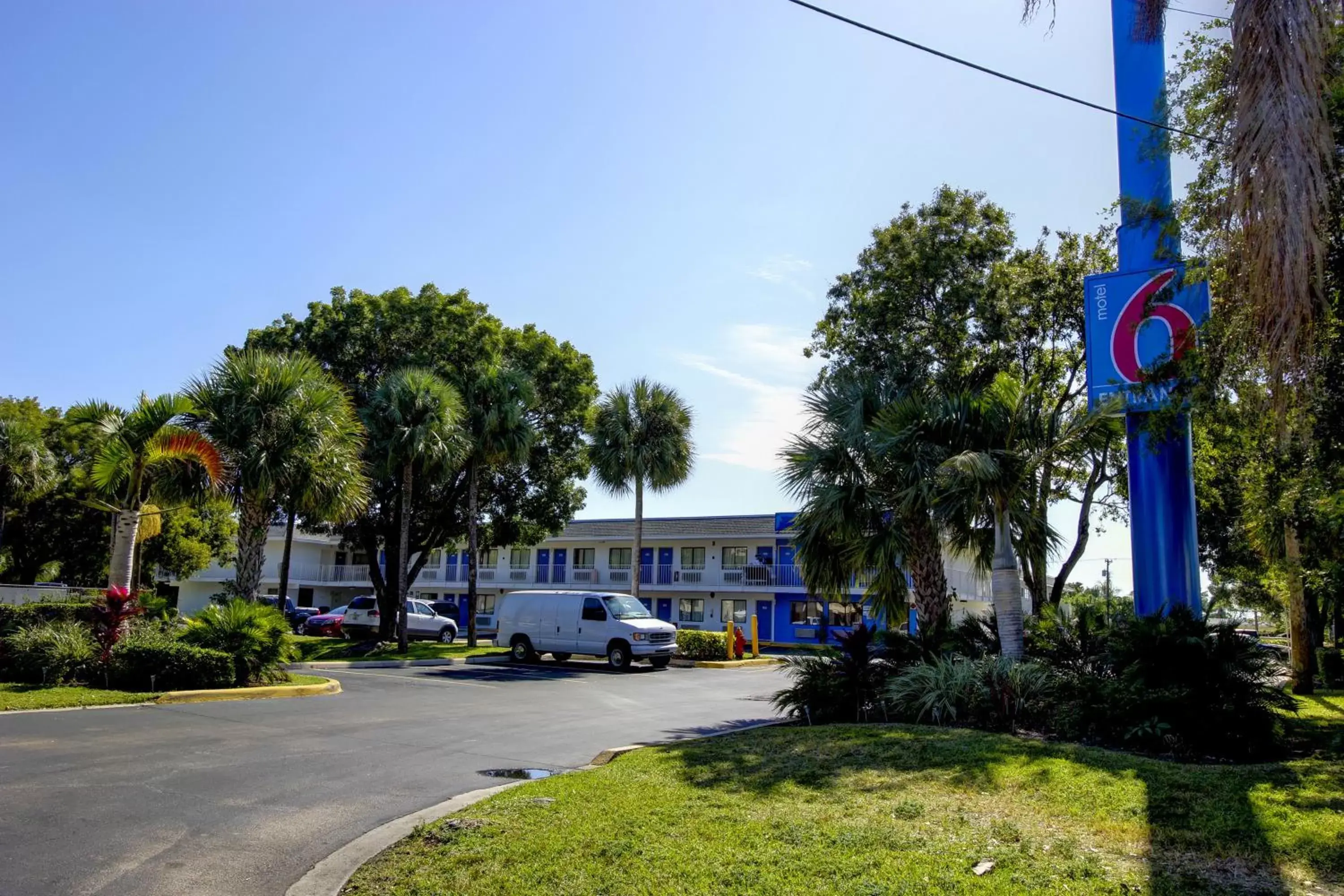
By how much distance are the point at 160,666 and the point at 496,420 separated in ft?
50.1

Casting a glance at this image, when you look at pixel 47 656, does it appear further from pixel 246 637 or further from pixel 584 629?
pixel 584 629

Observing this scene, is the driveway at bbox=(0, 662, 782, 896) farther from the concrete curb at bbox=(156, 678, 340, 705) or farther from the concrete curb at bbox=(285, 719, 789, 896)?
the concrete curb at bbox=(156, 678, 340, 705)

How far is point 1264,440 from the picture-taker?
11680 mm

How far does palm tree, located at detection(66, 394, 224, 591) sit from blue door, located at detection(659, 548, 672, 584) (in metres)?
28.1

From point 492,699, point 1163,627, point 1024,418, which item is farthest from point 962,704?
point 492,699

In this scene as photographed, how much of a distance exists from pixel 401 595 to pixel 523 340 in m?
9.91

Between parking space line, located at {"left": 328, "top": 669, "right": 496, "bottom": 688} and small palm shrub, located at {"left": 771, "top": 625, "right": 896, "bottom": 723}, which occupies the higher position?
small palm shrub, located at {"left": 771, "top": 625, "right": 896, "bottom": 723}

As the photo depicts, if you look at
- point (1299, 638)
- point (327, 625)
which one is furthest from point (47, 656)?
point (327, 625)

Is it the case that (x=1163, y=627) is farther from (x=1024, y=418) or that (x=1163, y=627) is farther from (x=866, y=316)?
(x=866, y=316)

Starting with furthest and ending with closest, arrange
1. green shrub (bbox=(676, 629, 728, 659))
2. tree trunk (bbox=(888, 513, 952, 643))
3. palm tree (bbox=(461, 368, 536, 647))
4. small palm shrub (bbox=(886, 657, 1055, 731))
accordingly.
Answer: palm tree (bbox=(461, 368, 536, 647)), green shrub (bbox=(676, 629, 728, 659)), tree trunk (bbox=(888, 513, 952, 643)), small palm shrub (bbox=(886, 657, 1055, 731))

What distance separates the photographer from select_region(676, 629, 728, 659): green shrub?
2852cm

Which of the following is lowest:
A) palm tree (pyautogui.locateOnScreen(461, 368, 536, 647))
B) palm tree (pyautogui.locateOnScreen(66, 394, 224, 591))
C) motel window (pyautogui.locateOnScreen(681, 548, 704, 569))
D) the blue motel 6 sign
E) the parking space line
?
the parking space line

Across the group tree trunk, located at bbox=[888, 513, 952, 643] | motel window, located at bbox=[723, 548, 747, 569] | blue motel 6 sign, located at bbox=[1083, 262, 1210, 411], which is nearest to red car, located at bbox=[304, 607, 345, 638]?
motel window, located at bbox=[723, 548, 747, 569]

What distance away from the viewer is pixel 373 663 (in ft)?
79.6
